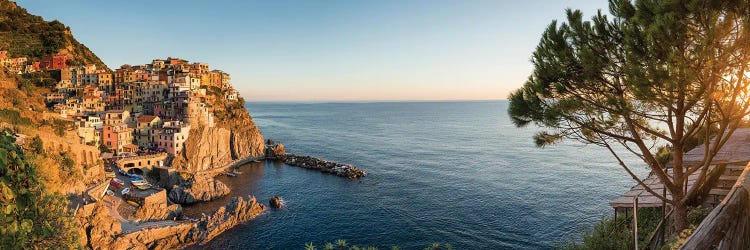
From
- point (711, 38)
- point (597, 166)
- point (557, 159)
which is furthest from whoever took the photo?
point (557, 159)

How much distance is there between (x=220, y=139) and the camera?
74.1m

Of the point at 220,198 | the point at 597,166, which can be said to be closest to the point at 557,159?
the point at 597,166

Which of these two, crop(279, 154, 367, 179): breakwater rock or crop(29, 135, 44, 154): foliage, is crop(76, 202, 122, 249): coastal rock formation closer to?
crop(29, 135, 44, 154): foliage

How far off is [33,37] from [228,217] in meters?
97.1

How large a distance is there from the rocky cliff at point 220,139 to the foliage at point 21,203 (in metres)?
63.6

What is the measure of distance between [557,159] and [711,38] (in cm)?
6868

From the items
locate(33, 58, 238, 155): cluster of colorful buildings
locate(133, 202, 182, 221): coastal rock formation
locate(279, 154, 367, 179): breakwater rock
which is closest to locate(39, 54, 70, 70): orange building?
locate(33, 58, 238, 155): cluster of colorful buildings

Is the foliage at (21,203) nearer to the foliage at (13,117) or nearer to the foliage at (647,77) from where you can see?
the foliage at (647,77)

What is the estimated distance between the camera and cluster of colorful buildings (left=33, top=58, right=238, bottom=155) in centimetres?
6212

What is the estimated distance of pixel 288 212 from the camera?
1774 inches

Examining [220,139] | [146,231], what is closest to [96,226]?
[146,231]

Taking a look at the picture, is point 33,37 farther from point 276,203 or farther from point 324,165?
point 276,203

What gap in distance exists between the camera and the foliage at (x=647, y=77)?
8.04 metres

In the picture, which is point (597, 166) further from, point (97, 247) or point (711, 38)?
point (97, 247)
